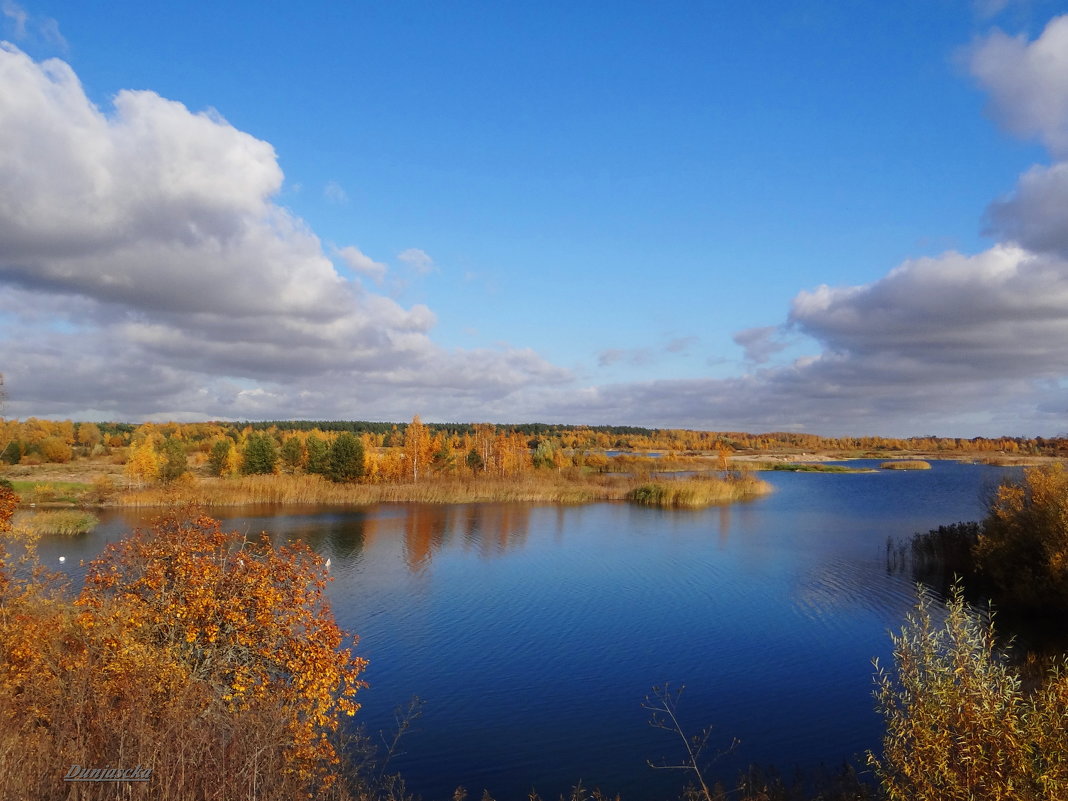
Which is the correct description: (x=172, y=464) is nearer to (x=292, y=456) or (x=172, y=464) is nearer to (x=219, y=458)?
(x=219, y=458)

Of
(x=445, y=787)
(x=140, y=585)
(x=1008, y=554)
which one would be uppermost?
(x=140, y=585)

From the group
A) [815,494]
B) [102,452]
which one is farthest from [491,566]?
[102,452]

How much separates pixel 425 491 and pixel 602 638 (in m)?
41.3

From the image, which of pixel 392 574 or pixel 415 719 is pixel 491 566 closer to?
pixel 392 574

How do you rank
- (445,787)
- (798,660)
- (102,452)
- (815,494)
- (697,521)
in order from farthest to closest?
(102,452) → (815,494) → (697,521) → (798,660) → (445,787)

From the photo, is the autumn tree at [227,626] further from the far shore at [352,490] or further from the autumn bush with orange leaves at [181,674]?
the far shore at [352,490]

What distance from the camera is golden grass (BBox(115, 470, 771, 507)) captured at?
5250 centimetres

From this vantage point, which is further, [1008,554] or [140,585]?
[1008,554]

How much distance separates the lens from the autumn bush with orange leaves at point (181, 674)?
664cm

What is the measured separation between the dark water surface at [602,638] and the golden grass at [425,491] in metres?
11.9

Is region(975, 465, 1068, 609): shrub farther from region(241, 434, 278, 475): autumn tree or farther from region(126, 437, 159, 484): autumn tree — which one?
region(126, 437, 159, 484): autumn tree

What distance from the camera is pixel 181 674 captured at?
8.48 m

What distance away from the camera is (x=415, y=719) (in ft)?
45.4

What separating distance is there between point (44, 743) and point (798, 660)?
54.0ft
